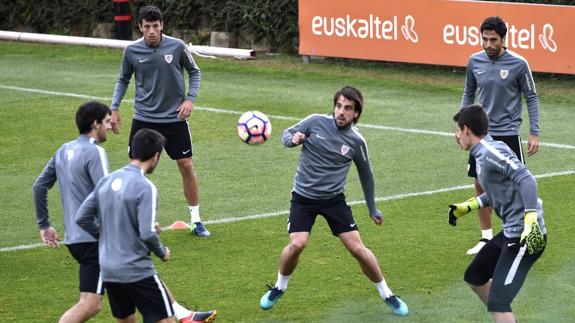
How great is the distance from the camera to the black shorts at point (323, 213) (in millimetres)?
10148

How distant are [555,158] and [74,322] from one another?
974cm

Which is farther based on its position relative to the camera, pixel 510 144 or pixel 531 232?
pixel 510 144

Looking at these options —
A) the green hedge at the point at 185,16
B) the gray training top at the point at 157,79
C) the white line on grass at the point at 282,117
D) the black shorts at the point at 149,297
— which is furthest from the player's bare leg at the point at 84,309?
the green hedge at the point at 185,16

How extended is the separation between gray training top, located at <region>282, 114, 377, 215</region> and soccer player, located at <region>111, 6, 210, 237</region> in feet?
9.69

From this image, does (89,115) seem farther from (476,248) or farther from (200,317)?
(476,248)

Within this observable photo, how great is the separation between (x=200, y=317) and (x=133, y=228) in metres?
1.79

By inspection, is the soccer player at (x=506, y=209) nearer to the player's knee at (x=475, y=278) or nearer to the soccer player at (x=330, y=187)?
the player's knee at (x=475, y=278)

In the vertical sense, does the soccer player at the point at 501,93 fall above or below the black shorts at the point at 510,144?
above

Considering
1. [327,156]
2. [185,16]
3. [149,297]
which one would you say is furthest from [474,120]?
A: [185,16]

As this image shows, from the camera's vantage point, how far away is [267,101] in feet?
71.6

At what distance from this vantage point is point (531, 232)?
8.40m

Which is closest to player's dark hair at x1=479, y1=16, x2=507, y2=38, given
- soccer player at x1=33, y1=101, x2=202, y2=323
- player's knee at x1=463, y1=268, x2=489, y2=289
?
player's knee at x1=463, y1=268, x2=489, y2=289

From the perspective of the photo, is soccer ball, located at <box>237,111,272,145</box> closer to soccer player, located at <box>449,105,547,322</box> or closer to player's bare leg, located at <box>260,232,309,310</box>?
player's bare leg, located at <box>260,232,309,310</box>

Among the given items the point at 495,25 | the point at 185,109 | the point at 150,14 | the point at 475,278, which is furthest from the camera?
the point at 185,109
